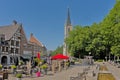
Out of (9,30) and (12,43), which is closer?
(12,43)

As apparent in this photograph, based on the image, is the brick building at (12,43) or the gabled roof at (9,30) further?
the gabled roof at (9,30)

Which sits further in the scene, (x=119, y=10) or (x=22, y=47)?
(x=22, y=47)

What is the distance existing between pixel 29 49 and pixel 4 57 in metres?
12.2

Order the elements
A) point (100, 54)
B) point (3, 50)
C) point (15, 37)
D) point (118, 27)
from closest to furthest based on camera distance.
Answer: point (118, 27) → point (3, 50) → point (15, 37) → point (100, 54)

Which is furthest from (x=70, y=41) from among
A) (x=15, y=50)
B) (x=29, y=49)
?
(x=15, y=50)

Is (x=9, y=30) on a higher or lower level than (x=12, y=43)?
higher

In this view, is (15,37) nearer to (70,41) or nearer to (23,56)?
(23,56)

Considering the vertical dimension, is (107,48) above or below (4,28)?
below

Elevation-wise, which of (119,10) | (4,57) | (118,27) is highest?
(119,10)

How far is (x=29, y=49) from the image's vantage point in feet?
207

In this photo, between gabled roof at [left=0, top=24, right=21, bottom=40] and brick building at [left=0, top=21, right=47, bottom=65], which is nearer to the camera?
brick building at [left=0, top=21, right=47, bottom=65]

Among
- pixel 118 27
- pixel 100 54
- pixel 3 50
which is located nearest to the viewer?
pixel 118 27

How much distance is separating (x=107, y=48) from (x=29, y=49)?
77.5 feet

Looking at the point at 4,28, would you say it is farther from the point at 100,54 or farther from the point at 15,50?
the point at 100,54
